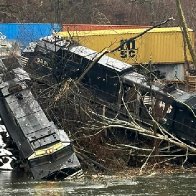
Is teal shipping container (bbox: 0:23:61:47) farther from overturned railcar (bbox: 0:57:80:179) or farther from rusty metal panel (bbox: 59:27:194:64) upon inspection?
overturned railcar (bbox: 0:57:80:179)

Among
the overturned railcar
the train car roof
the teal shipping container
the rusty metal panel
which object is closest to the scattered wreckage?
the overturned railcar

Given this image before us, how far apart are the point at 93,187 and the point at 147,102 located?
477 cm

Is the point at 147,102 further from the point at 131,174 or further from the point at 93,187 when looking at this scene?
the point at 93,187

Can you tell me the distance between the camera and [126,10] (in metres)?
50.3

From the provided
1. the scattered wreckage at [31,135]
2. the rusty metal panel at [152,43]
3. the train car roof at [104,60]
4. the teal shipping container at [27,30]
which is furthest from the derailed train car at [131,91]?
the rusty metal panel at [152,43]

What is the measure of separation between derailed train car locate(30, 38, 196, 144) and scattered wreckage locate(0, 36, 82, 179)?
2.36 metres

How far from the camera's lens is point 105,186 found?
10.6m

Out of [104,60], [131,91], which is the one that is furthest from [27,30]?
[131,91]

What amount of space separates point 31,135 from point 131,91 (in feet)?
12.6

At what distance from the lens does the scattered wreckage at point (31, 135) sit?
11781 millimetres

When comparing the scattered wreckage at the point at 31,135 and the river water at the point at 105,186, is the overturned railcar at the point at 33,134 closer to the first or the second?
the scattered wreckage at the point at 31,135

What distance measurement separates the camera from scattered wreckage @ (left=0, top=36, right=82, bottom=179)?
1178cm

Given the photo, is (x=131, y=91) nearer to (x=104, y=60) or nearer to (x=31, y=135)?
(x=104, y=60)

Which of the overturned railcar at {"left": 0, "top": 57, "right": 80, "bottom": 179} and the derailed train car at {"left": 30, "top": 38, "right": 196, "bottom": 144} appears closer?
the overturned railcar at {"left": 0, "top": 57, "right": 80, "bottom": 179}
